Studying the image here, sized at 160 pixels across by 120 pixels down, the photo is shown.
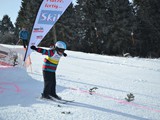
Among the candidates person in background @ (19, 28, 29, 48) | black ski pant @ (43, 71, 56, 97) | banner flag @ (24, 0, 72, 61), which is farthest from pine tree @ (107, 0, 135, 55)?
black ski pant @ (43, 71, 56, 97)

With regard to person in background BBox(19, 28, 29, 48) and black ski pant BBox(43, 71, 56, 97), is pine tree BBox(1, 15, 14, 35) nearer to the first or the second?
person in background BBox(19, 28, 29, 48)

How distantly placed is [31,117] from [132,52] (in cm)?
3182

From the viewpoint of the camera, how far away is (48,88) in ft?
22.4

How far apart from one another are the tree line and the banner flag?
26440 mm

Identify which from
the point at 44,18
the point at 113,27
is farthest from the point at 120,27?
the point at 44,18

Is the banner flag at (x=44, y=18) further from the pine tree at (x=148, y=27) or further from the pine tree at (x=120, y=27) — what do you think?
the pine tree at (x=148, y=27)

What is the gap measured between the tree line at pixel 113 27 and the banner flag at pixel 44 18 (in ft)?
86.7

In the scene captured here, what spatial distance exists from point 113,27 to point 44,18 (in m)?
28.3

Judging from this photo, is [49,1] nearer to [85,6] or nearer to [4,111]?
[4,111]

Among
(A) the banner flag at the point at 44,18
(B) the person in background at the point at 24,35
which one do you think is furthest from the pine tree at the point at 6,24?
(A) the banner flag at the point at 44,18

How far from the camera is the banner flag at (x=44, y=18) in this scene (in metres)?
8.91

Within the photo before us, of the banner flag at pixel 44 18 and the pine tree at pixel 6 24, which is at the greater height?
the pine tree at pixel 6 24

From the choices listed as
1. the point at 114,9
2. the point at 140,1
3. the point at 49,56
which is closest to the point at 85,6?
the point at 114,9

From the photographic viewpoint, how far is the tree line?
117 feet
